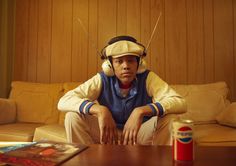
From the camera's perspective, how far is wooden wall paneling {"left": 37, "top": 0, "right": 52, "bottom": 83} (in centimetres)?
257

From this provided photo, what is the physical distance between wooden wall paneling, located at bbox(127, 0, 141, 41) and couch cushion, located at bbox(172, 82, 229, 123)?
747 mm

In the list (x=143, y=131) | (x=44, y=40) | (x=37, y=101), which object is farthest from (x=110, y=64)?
(x=44, y=40)

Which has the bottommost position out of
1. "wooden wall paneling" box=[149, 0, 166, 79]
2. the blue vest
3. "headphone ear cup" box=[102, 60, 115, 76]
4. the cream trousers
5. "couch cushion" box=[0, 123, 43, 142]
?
"couch cushion" box=[0, 123, 43, 142]

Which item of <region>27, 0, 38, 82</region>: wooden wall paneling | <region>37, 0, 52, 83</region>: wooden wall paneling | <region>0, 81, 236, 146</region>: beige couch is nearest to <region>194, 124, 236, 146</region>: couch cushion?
<region>0, 81, 236, 146</region>: beige couch

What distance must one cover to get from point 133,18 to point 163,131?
1497 mm

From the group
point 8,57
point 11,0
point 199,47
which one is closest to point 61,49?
point 8,57

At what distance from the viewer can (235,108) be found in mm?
1676

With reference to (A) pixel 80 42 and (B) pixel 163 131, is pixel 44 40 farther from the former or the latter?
(B) pixel 163 131

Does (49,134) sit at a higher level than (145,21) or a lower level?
lower

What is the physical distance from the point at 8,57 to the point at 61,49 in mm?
542

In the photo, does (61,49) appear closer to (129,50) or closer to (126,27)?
(126,27)

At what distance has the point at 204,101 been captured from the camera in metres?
1.97

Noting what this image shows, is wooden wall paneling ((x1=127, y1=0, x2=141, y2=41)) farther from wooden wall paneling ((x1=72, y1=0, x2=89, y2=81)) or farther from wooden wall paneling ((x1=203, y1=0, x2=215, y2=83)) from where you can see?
wooden wall paneling ((x1=203, y1=0, x2=215, y2=83))

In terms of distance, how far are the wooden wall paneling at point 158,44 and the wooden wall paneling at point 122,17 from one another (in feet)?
0.89
